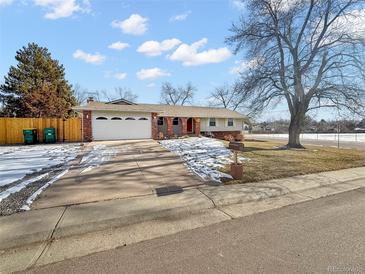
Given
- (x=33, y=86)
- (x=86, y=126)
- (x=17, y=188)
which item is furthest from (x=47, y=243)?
(x=33, y=86)

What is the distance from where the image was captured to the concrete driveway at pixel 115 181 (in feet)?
16.9

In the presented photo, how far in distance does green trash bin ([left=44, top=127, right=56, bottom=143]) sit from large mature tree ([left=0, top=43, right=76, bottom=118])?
8429 millimetres

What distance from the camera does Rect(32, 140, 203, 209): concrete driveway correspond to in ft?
16.9

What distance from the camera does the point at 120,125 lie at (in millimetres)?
18547

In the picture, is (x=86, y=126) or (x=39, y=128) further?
(x=86, y=126)

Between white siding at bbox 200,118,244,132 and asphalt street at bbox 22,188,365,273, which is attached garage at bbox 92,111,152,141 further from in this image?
asphalt street at bbox 22,188,365,273

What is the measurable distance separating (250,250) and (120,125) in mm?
16714

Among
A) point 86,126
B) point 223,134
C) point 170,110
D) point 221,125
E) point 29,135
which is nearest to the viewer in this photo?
point 29,135

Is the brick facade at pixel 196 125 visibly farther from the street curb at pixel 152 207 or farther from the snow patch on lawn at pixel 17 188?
the snow patch on lawn at pixel 17 188

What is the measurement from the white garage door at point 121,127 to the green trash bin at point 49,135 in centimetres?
282

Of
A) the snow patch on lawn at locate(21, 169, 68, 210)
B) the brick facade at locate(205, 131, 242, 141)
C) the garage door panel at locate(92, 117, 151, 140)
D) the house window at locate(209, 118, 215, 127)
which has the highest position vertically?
the house window at locate(209, 118, 215, 127)

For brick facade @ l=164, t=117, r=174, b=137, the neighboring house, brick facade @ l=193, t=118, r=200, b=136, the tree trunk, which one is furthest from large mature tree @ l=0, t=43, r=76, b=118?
the tree trunk

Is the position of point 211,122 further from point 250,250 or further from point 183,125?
point 250,250

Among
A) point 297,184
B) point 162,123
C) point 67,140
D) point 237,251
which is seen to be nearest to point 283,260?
point 237,251
